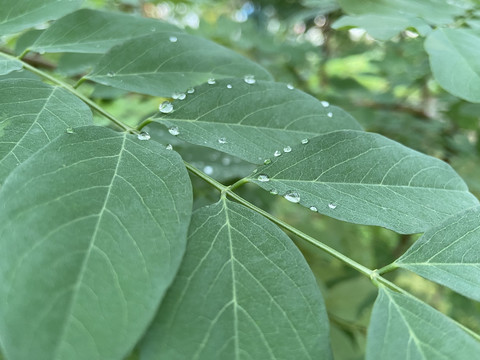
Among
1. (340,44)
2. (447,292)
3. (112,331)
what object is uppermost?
(112,331)

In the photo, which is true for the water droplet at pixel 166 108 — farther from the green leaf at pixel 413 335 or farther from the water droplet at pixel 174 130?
the green leaf at pixel 413 335

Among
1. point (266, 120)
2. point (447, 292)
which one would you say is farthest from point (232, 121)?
point (447, 292)

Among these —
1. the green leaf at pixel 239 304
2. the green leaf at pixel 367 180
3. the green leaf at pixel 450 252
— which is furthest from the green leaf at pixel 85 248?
the green leaf at pixel 450 252

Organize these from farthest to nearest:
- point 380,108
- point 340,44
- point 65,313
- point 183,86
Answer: point 340,44 < point 380,108 < point 183,86 < point 65,313

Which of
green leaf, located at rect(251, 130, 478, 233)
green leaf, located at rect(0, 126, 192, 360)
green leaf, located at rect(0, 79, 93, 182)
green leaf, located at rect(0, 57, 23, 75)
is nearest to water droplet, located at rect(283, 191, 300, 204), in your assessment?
green leaf, located at rect(251, 130, 478, 233)

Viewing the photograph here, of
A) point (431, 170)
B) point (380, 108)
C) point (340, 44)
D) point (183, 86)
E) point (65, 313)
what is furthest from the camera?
point (340, 44)

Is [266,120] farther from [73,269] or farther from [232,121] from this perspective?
[73,269]
